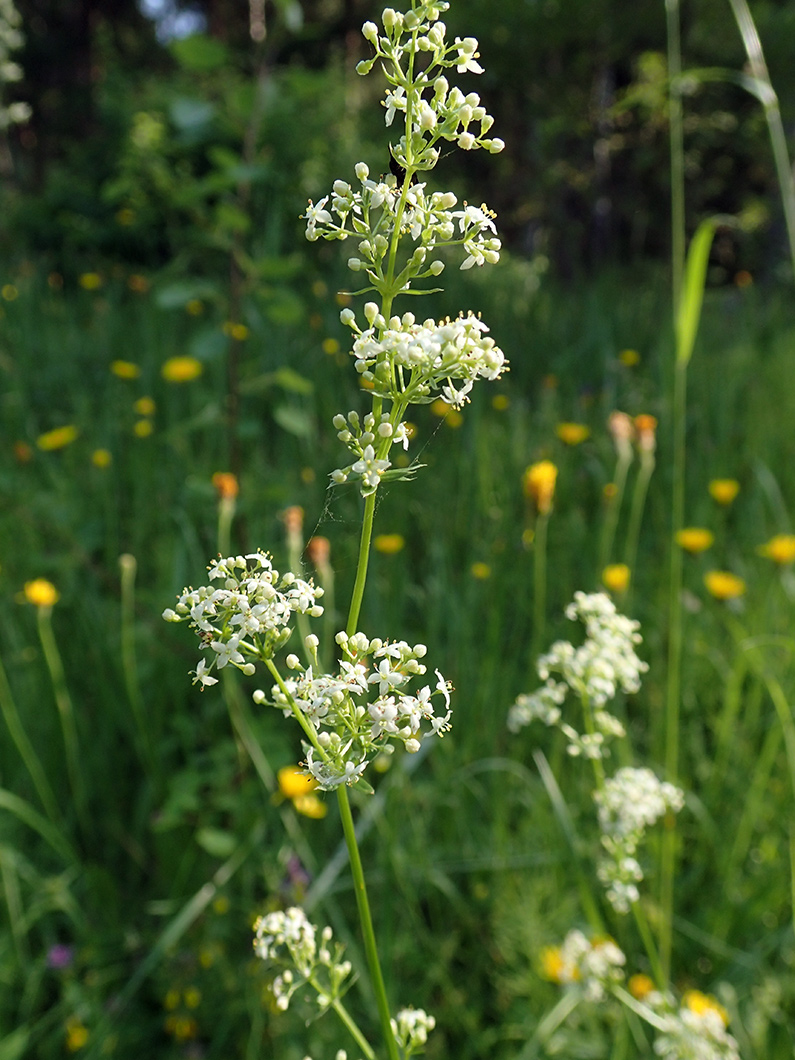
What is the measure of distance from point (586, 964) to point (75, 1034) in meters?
0.97

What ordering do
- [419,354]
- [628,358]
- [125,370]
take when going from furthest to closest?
[628,358], [125,370], [419,354]

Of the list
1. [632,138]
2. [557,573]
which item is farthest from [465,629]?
[632,138]

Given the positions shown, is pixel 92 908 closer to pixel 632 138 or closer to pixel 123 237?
pixel 123 237

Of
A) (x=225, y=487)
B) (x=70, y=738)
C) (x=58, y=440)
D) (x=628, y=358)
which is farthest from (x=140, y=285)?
(x=70, y=738)

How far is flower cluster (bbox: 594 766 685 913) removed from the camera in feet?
3.88

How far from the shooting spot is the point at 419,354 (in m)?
0.61

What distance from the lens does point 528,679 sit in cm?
216

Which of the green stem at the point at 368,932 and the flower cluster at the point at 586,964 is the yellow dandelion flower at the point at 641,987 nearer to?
the flower cluster at the point at 586,964

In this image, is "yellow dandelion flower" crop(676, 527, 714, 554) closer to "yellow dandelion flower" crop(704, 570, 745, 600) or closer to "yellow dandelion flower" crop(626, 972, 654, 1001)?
"yellow dandelion flower" crop(704, 570, 745, 600)

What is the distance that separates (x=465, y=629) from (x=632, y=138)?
24.5ft

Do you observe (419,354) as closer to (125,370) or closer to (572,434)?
(572,434)

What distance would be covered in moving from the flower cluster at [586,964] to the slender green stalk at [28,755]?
1.09m

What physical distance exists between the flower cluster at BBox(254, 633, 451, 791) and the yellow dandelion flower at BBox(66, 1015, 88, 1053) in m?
1.28

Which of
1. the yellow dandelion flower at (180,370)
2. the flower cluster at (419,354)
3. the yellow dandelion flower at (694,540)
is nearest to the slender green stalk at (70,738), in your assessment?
the flower cluster at (419,354)
